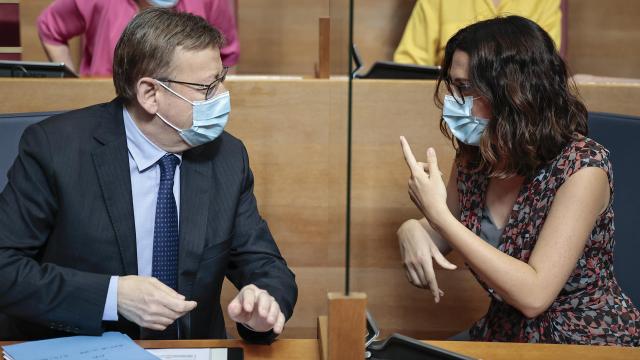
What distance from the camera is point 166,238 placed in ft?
4.37

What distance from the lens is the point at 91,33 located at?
8.73 ft

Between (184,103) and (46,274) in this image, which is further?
(184,103)

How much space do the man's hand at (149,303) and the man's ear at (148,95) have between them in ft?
1.05

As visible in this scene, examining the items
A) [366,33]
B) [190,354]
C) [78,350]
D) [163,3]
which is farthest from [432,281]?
[366,33]

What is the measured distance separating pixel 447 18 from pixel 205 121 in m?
1.66

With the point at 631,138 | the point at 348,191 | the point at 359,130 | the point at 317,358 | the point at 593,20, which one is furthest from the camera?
the point at 593,20

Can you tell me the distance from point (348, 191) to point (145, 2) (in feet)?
6.55

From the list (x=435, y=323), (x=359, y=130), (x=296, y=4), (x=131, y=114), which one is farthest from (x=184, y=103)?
(x=296, y=4)

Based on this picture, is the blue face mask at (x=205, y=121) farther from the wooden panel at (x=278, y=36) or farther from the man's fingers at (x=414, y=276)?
the wooden panel at (x=278, y=36)

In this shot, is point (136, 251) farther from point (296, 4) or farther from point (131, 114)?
point (296, 4)

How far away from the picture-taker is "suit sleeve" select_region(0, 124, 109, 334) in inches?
46.3

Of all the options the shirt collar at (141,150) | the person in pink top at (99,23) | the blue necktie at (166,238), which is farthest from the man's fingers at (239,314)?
the person in pink top at (99,23)

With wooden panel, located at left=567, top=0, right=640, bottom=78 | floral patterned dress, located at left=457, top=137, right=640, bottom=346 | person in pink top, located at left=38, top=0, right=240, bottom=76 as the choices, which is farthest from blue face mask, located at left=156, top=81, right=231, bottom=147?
wooden panel, located at left=567, top=0, right=640, bottom=78

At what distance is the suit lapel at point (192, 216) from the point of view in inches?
52.2
